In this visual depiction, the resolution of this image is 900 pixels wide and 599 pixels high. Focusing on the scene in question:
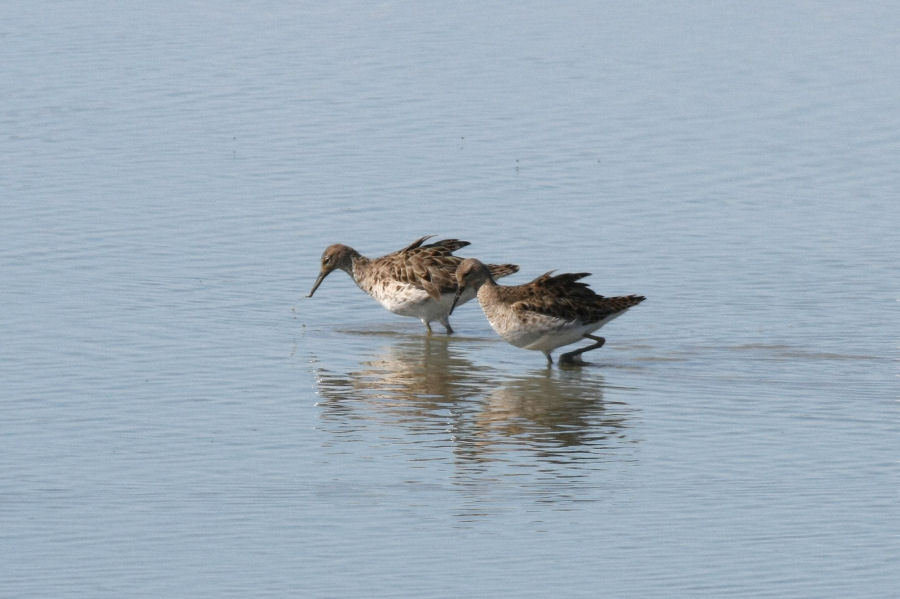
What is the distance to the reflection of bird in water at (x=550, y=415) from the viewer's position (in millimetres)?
15117

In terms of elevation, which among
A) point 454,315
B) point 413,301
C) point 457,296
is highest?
point 457,296

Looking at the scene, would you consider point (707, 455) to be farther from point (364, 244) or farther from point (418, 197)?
point (418, 197)

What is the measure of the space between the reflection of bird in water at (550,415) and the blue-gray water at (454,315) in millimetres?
66

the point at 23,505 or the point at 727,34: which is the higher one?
the point at 727,34

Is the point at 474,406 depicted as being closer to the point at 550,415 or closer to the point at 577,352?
the point at 550,415

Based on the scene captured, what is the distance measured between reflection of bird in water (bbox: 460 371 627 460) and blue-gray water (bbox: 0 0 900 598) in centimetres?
7

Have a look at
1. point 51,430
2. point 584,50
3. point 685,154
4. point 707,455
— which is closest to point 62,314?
point 51,430

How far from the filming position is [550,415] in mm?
16156

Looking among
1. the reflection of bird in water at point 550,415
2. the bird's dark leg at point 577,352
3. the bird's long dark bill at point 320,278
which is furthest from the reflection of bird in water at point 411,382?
the bird's long dark bill at point 320,278

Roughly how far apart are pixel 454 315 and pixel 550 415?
210 inches

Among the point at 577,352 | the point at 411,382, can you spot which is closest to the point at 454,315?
the point at 577,352

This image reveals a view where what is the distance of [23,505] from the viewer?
42.6 feet

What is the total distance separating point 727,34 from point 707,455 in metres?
22.2

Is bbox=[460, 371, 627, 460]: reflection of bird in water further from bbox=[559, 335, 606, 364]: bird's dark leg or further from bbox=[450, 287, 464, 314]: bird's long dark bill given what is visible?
bbox=[450, 287, 464, 314]: bird's long dark bill
